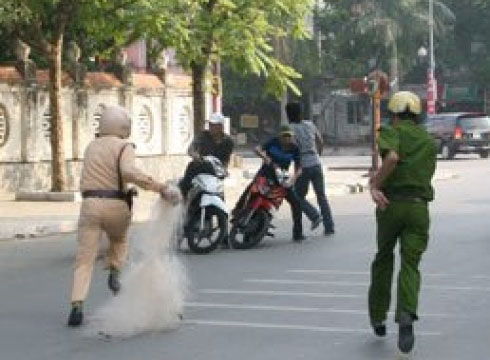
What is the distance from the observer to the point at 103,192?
28.4 feet

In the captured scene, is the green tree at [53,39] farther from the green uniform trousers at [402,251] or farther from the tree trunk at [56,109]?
the green uniform trousers at [402,251]

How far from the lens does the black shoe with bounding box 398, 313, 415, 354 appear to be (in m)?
7.19

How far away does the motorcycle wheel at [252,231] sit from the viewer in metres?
13.8

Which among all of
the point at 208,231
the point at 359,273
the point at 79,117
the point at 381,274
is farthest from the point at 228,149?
the point at 79,117

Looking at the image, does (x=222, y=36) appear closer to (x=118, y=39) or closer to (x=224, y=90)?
(x=118, y=39)

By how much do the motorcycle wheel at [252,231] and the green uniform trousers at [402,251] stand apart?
6080mm

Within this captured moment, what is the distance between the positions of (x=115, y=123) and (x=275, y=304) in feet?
6.96

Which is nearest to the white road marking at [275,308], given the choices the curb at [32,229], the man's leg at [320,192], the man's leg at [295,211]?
the man's leg at [295,211]

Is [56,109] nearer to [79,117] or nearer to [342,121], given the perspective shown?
[79,117]

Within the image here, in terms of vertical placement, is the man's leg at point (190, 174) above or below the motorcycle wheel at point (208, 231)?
above

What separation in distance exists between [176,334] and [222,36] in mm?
15166

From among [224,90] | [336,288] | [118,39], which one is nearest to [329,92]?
[224,90]

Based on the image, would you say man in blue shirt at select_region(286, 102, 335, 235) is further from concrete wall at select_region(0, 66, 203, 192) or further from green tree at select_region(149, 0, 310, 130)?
concrete wall at select_region(0, 66, 203, 192)

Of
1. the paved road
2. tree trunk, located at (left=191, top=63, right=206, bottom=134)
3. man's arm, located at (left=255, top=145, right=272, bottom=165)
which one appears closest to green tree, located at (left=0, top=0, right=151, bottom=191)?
tree trunk, located at (left=191, top=63, right=206, bottom=134)
